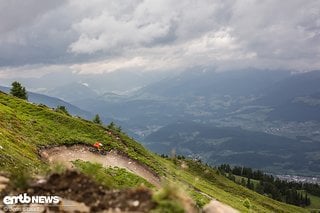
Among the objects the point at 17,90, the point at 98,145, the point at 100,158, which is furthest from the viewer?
the point at 17,90

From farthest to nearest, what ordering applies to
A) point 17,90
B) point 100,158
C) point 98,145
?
point 17,90 < point 98,145 < point 100,158

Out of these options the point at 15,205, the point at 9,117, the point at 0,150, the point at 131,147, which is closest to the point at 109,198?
the point at 15,205

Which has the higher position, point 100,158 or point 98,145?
point 98,145

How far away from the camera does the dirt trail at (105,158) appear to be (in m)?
57.5

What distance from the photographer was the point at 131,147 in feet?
253

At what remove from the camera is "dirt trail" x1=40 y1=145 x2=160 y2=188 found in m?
57.5

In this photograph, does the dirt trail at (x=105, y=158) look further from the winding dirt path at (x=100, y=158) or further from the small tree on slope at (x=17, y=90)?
the small tree on slope at (x=17, y=90)

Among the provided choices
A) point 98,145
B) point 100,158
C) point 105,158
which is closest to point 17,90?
point 98,145

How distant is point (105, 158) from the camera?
63.9 meters

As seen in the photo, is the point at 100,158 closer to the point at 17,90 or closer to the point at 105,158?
the point at 105,158

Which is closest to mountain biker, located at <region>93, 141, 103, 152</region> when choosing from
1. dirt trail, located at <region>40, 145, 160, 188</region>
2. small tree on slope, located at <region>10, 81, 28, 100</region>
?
dirt trail, located at <region>40, 145, 160, 188</region>

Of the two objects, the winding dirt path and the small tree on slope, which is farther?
the small tree on slope

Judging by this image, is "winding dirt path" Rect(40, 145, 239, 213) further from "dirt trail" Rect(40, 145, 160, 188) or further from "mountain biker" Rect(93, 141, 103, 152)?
"mountain biker" Rect(93, 141, 103, 152)

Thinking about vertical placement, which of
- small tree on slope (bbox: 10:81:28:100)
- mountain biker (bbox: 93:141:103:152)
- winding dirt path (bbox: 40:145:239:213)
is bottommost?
winding dirt path (bbox: 40:145:239:213)
